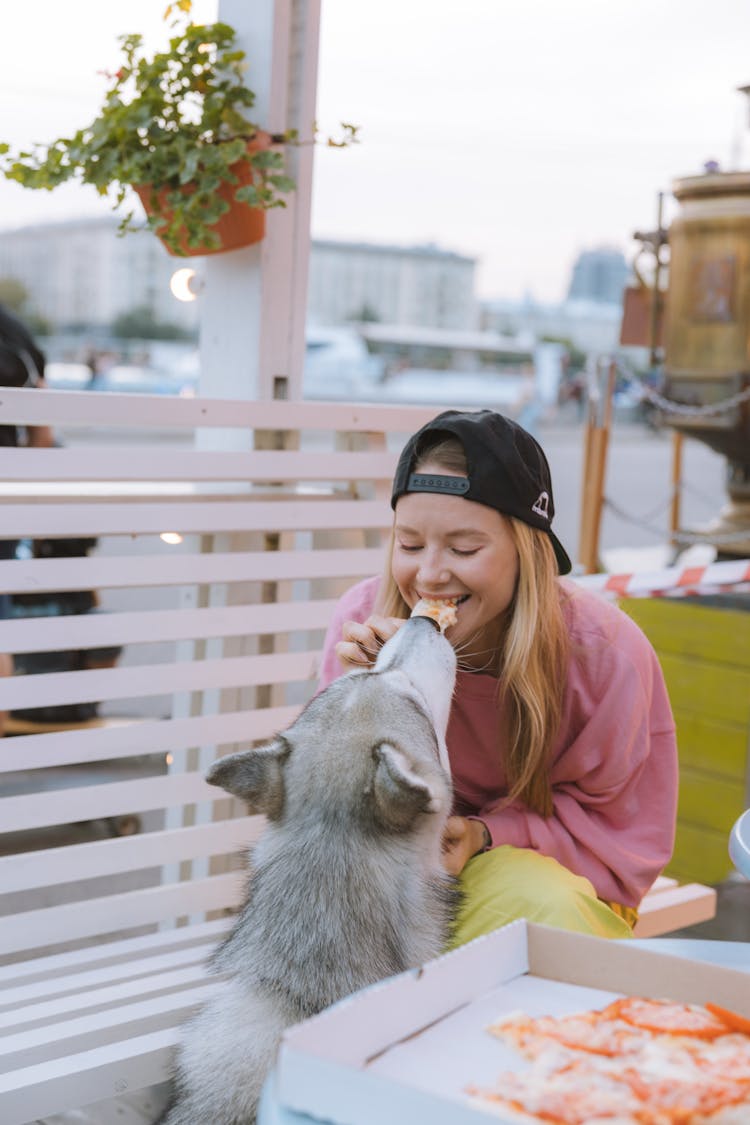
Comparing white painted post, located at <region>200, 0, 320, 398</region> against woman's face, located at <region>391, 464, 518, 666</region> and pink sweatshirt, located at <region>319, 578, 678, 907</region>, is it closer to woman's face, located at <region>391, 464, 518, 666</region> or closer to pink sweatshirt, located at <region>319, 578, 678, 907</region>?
woman's face, located at <region>391, 464, 518, 666</region>

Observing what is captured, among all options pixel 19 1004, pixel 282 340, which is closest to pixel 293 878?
pixel 19 1004

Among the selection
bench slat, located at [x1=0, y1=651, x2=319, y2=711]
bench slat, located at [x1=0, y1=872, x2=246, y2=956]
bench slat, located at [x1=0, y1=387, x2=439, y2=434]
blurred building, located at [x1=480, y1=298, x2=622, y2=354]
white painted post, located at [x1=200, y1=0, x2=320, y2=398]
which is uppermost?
blurred building, located at [x1=480, y1=298, x2=622, y2=354]

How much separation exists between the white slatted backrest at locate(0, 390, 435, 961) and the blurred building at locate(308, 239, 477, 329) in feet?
212

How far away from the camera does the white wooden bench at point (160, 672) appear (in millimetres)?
2588

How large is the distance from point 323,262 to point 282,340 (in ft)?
212

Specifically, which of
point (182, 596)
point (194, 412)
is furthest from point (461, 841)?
point (182, 596)

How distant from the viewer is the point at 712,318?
7137mm

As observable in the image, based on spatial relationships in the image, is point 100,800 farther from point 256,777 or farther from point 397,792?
point 397,792

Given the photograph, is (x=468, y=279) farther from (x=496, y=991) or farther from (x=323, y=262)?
(x=496, y=991)

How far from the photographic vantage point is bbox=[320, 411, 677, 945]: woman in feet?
7.63

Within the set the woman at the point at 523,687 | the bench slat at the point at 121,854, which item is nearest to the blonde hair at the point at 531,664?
Result: the woman at the point at 523,687

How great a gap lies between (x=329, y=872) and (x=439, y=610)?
637 mm

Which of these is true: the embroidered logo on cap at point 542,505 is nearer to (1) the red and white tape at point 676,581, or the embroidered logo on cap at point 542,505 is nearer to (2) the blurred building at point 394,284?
(1) the red and white tape at point 676,581

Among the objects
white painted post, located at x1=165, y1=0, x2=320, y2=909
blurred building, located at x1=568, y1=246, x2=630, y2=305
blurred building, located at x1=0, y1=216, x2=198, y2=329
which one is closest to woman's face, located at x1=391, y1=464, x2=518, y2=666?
white painted post, located at x1=165, y1=0, x2=320, y2=909
